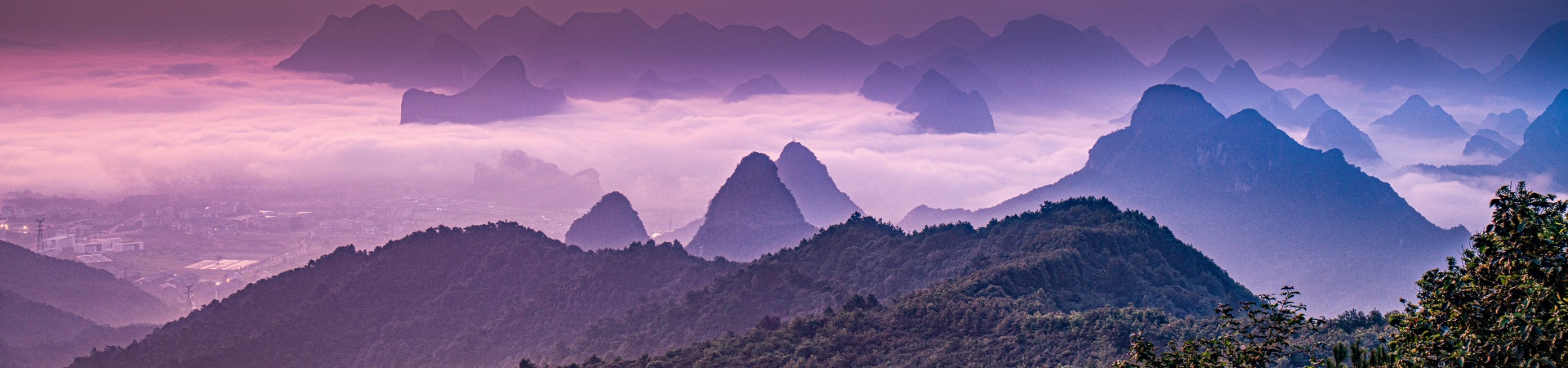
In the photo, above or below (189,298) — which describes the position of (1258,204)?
above

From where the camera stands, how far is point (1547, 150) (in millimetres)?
109625

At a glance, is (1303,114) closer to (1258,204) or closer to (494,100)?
(1258,204)

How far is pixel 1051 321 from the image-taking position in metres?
32.3

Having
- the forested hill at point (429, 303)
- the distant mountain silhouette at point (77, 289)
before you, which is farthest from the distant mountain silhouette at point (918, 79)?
the forested hill at point (429, 303)

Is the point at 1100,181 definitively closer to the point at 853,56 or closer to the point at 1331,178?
the point at 1331,178

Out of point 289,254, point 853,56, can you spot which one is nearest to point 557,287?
point 289,254

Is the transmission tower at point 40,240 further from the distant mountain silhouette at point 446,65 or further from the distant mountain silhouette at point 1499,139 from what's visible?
the distant mountain silhouette at point 1499,139

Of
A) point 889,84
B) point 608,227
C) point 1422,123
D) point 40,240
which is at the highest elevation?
point 889,84

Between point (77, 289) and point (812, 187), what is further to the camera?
point (812, 187)

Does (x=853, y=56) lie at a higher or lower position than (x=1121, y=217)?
higher

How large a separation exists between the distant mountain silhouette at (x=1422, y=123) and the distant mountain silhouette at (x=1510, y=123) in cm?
774

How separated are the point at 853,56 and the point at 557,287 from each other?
119695 mm

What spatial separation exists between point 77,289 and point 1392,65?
6918 inches

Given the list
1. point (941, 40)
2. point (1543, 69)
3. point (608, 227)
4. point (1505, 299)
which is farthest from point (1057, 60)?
point (1505, 299)
